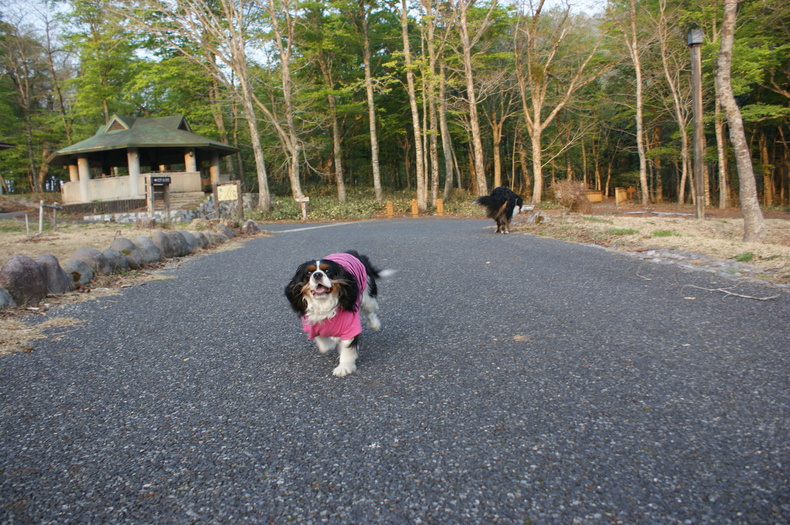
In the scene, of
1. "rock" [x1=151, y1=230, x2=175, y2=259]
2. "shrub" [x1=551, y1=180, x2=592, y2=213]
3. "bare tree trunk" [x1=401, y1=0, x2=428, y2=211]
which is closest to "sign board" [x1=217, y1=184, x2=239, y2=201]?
"rock" [x1=151, y1=230, x2=175, y2=259]

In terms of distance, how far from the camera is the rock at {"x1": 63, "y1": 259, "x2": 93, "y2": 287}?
6.12 meters

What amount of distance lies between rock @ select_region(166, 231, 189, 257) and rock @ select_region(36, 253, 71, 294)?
3268 millimetres

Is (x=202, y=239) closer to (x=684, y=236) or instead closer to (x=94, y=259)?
(x=94, y=259)

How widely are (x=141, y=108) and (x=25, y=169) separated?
9948mm

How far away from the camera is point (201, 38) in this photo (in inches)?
799

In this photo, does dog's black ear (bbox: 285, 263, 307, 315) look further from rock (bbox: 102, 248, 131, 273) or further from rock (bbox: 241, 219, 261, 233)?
rock (bbox: 241, 219, 261, 233)

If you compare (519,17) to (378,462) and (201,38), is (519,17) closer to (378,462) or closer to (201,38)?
(201,38)

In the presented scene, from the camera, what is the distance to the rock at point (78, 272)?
20.1ft

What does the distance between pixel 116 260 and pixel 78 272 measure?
0.94 m

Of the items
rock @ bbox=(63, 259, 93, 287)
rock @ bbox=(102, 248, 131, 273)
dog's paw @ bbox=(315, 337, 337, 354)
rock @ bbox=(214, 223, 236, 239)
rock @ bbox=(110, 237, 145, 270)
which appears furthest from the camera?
rock @ bbox=(214, 223, 236, 239)

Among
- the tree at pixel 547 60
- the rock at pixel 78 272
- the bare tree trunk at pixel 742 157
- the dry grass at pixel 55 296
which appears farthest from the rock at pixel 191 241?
the tree at pixel 547 60

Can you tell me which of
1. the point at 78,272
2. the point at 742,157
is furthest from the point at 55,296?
the point at 742,157

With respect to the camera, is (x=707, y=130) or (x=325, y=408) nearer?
(x=325, y=408)

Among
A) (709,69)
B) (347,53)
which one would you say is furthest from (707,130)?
(347,53)
